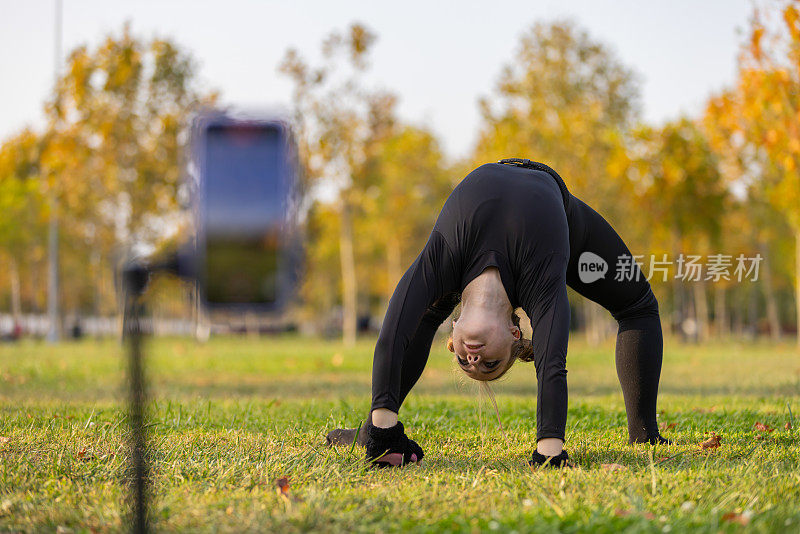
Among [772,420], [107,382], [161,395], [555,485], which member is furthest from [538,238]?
[107,382]

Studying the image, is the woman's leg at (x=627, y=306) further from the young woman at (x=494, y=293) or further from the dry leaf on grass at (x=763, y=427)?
the dry leaf on grass at (x=763, y=427)

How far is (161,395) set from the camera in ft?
30.2

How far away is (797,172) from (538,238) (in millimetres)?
13587

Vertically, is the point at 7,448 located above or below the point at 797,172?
below

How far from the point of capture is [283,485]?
11.8 feet

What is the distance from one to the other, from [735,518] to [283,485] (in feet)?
5.80

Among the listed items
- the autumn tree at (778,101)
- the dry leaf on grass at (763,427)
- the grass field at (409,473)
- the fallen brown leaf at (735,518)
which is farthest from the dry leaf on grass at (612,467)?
the autumn tree at (778,101)

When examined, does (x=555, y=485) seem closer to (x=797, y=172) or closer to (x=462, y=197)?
(x=462, y=197)

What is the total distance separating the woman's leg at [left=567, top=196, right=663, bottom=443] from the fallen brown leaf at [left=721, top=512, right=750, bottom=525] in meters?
1.85

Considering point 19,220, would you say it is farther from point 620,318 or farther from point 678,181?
point 620,318

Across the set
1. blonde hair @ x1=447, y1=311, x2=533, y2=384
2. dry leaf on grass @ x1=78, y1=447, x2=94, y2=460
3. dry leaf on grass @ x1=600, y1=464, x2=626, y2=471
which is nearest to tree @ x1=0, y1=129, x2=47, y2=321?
dry leaf on grass @ x1=78, y1=447, x2=94, y2=460

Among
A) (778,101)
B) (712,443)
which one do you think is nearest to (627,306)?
(712,443)

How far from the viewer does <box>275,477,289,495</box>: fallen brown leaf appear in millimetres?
3468

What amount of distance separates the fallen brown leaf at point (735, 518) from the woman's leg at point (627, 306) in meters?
1.85
